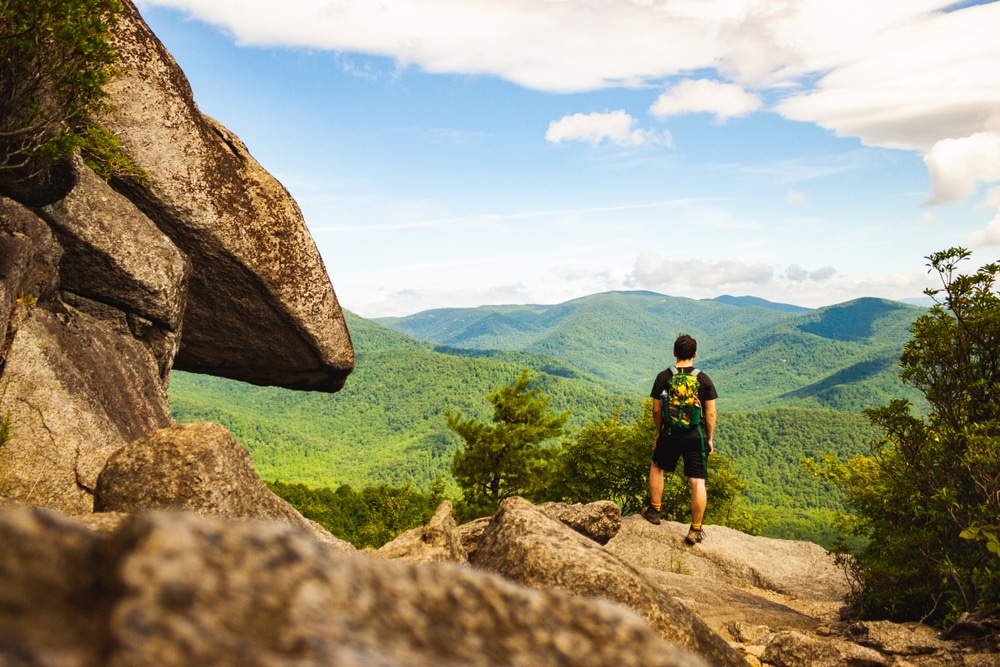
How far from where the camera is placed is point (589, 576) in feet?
22.5

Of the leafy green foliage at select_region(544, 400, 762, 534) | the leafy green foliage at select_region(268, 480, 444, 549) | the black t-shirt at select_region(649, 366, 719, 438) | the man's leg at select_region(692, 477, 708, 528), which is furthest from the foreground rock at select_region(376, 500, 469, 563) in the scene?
the leafy green foliage at select_region(544, 400, 762, 534)

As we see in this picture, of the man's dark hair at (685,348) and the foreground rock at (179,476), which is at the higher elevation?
the man's dark hair at (685,348)

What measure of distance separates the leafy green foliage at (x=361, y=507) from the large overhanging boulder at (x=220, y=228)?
39.3 ft

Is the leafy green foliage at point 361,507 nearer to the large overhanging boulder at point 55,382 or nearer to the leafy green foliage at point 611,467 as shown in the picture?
the leafy green foliage at point 611,467

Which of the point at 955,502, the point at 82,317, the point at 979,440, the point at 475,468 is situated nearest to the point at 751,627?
the point at 955,502

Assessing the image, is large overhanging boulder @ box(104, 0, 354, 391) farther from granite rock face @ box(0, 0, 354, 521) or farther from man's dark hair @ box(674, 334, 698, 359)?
man's dark hair @ box(674, 334, 698, 359)

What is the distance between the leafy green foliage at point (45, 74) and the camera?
389 inches

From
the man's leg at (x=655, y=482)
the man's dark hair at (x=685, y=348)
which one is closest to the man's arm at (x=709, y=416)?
Result: the man's dark hair at (x=685, y=348)

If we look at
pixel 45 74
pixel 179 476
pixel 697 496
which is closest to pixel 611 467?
pixel 697 496

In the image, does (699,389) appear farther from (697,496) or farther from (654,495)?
(654,495)

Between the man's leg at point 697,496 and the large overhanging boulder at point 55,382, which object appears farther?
the man's leg at point 697,496

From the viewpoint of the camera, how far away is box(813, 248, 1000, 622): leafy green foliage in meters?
9.12

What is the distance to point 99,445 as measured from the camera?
35.0ft

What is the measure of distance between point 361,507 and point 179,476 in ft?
171
